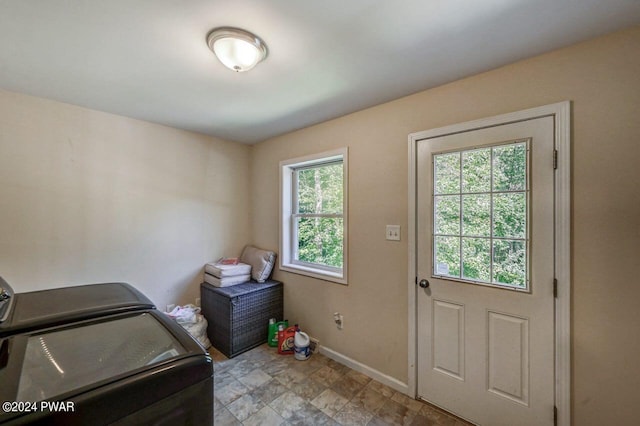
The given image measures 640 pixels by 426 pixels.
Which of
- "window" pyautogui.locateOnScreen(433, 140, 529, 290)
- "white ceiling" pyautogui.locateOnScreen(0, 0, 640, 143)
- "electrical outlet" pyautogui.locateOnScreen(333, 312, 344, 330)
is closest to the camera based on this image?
"white ceiling" pyautogui.locateOnScreen(0, 0, 640, 143)

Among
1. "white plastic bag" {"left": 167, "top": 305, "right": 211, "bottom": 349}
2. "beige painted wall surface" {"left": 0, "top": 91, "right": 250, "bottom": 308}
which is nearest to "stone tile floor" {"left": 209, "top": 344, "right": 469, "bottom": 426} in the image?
"white plastic bag" {"left": 167, "top": 305, "right": 211, "bottom": 349}

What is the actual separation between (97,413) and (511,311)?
1.94 meters

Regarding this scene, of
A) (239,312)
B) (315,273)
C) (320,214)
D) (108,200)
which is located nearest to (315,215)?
(320,214)

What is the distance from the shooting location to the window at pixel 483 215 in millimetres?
1562

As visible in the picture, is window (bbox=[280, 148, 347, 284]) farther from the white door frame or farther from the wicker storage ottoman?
the white door frame

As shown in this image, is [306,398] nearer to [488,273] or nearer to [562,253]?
[488,273]

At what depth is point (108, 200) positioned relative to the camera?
2.35 metres

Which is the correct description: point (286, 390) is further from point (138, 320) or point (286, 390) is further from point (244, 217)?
point (244, 217)

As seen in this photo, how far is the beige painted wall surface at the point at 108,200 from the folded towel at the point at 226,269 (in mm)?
143

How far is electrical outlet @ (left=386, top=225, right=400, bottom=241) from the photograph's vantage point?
203cm

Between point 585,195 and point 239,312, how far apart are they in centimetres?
267

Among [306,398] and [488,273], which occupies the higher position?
[488,273]

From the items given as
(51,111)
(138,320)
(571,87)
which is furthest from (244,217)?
(571,87)

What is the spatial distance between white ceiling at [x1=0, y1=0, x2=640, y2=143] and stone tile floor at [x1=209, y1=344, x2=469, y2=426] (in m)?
2.23
